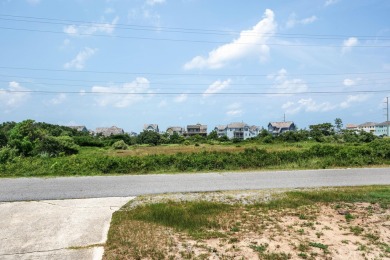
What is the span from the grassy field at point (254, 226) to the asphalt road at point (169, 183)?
65.3 inches

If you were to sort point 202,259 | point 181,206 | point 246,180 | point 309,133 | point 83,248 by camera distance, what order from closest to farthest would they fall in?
point 202,259 < point 83,248 < point 181,206 < point 246,180 < point 309,133

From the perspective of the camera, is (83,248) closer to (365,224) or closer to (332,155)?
(365,224)

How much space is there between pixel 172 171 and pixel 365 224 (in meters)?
10.3

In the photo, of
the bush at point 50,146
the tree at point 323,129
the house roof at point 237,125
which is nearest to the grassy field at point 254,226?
the bush at point 50,146

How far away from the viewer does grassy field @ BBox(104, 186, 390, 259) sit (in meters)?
5.65

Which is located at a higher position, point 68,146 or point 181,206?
point 68,146

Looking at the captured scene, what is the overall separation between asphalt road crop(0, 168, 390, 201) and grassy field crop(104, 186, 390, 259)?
1660 millimetres

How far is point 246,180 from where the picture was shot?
1333cm

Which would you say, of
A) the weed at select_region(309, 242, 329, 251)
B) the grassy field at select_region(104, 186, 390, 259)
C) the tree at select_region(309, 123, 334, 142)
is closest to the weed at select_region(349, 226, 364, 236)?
the grassy field at select_region(104, 186, 390, 259)

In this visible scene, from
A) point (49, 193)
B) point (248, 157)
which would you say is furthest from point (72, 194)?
point (248, 157)

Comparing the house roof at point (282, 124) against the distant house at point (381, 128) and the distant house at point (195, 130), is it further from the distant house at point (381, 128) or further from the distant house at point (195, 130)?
the distant house at point (381, 128)

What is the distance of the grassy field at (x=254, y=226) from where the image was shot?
5.65 meters

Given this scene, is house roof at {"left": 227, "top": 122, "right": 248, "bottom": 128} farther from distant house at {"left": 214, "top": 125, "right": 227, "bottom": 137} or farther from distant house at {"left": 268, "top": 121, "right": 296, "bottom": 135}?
distant house at {"left": 268, "top": 121, "right": 296, "bottom": 135}

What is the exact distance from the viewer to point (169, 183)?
1278 cm
